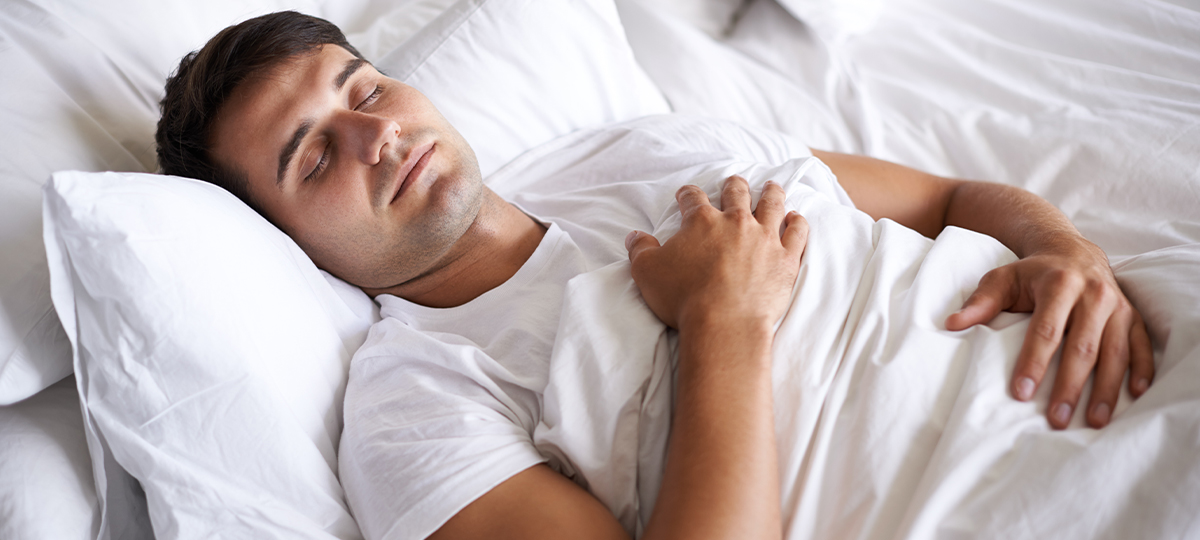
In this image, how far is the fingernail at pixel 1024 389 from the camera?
76 centimetres

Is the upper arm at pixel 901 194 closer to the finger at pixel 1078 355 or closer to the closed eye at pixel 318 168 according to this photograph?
the finger at pixel 1078 355

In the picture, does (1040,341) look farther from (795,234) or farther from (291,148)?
(291,148)

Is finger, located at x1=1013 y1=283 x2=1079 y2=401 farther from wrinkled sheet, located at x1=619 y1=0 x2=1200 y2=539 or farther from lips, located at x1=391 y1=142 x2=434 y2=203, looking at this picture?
lips, located at x1=391 y1=142 x2=434 y2=203

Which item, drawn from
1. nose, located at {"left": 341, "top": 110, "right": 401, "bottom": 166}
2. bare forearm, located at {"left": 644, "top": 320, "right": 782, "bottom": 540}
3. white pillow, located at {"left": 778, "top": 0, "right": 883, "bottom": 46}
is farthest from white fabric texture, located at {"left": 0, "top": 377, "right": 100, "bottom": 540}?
white pillow, located at {"left": 778, "top": 0, "right": 883, "bottom": 46}

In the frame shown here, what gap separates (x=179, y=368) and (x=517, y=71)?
3.01ft

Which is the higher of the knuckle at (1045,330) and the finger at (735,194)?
the finger at (735,194)

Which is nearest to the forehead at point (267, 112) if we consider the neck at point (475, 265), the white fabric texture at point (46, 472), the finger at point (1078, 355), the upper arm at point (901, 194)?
the neck at point (475, 265)

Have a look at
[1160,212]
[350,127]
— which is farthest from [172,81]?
[1160,212]

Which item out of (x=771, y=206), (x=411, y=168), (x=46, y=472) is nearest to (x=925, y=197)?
(x=771, y=206)

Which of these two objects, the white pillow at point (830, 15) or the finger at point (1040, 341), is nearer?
the finger at point (1040, 341)

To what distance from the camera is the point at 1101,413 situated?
0.74m

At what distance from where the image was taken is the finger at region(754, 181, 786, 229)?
3.22ft

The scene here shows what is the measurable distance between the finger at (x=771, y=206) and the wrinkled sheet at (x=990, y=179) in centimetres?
20

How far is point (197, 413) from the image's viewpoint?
0.84 m
